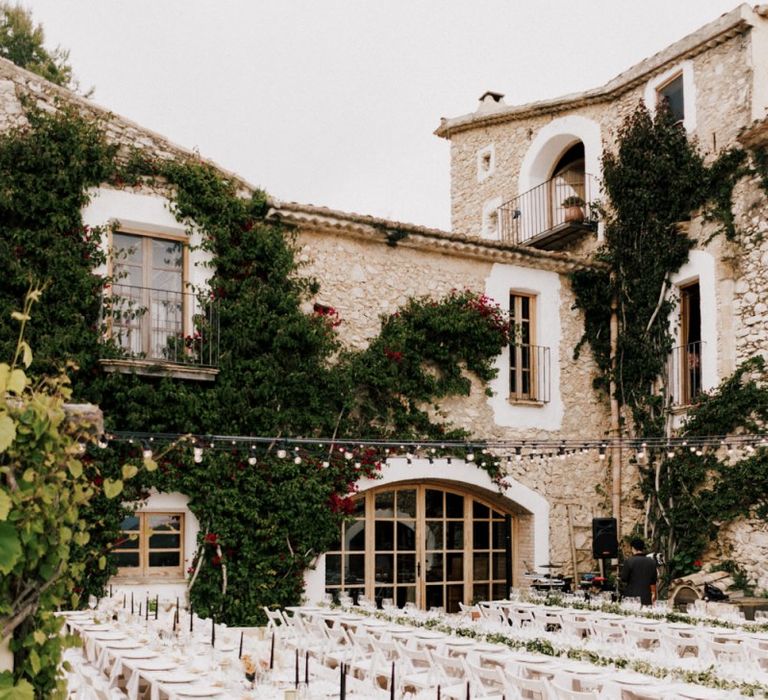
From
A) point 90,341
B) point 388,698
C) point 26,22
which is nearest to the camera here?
point 388,698

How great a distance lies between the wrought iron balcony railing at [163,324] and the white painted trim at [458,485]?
8.80ft

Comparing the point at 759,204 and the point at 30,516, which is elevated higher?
the point at 759,204

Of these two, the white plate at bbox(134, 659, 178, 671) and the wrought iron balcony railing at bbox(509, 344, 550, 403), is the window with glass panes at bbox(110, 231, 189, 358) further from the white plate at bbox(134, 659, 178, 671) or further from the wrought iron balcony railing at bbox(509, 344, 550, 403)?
the wrought iron balcony railing at bbox(509, 344, 550, 403)

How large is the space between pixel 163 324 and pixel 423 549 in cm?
465

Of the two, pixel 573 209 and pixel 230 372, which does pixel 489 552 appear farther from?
pixel 573 209

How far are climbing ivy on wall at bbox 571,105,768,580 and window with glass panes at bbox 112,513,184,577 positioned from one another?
21.1ft

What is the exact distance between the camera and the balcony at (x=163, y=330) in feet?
37.3

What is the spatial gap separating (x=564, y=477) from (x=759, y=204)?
456cm

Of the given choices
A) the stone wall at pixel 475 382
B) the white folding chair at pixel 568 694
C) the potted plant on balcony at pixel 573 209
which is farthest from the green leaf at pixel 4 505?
the potted plant on balcony at pixel 573 209

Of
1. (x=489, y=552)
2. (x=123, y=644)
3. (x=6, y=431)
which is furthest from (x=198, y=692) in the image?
(x=489, y=552)

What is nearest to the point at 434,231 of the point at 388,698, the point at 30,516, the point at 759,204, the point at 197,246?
the point at 197,246

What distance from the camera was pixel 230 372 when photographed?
11875mm

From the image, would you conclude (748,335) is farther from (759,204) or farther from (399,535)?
(399,535)

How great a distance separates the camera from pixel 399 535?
1341 cm
